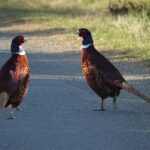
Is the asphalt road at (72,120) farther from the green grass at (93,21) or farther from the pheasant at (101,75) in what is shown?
the green grass at (93,21)

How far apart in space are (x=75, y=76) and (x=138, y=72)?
1.33 metres

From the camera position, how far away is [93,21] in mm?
29453

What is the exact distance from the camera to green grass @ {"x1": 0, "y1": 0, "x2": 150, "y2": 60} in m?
21.8

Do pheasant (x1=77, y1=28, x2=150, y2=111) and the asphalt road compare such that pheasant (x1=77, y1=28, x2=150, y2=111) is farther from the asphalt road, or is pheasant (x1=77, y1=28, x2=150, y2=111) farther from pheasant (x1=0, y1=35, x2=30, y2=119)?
pheasant (x1=0, y1=35, x2=30, y2=119)

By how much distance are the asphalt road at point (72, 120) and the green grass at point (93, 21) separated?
4.58 metres

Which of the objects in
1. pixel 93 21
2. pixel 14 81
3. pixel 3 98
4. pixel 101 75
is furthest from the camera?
pixel 93 21

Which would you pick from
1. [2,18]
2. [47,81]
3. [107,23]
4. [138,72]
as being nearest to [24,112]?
[47,81]

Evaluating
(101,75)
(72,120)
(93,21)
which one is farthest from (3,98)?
(93,21)

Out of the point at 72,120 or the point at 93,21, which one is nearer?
the point at 72,120

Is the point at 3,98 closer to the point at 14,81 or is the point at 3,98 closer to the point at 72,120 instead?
the point at 14,81

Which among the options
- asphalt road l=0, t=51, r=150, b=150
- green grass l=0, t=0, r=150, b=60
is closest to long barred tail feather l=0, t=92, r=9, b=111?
asphalt road l=0, t=51, r=150, b=150

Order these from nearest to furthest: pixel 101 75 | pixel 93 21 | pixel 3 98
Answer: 1. pixel 3 98
2. pixel 101 75
3. pixel 93 21

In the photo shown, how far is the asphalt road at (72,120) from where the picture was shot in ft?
31.7

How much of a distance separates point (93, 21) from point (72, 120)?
18.4 metres
